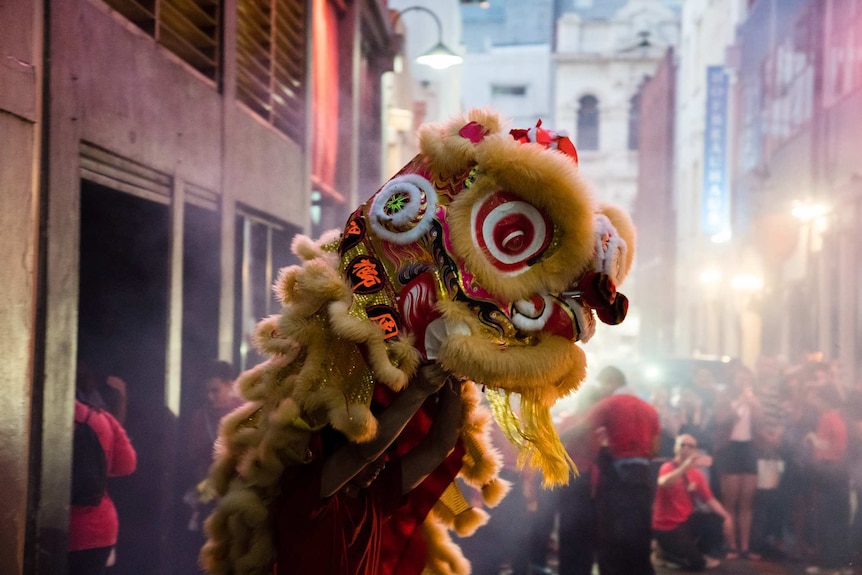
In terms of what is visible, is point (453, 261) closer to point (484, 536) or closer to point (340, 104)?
point (484, 536)

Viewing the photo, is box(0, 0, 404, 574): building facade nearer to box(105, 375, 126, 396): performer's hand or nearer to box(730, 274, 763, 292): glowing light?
box(105, 375, 126, 396): performer's hand

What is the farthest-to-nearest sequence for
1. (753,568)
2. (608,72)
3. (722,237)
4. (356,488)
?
(608,72) → (722,237) → (753,568) → (356,488)

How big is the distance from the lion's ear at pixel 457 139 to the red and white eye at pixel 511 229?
0.41 feet

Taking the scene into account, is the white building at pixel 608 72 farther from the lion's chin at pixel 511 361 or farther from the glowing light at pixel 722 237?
the lion's chin at pixel 511 361

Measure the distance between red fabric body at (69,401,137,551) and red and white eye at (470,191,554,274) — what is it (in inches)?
79.0

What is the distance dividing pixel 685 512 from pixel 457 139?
5527 mm

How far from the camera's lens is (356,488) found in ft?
9.02

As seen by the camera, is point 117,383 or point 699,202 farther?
point 699,202

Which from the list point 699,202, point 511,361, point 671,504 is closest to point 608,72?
point 699,202

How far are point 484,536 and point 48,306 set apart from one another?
4.18 m

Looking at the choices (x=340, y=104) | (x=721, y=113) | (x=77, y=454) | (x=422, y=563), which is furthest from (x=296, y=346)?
(x=721, y=113)

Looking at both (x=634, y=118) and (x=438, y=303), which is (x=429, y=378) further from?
(x=634, y=118)

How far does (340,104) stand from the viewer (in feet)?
31.2

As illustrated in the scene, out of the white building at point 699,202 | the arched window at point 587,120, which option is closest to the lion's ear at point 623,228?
the white building at point 699,202
